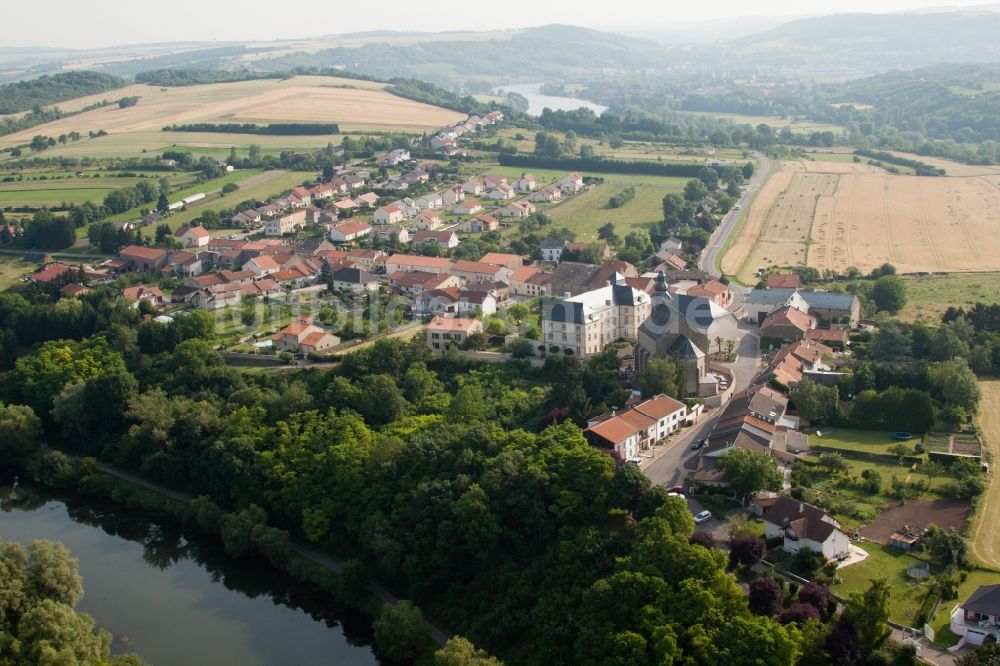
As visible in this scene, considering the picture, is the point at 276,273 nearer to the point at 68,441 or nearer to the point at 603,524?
the point at 68,441

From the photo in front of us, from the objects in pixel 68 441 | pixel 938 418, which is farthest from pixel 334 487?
pixel 938 418

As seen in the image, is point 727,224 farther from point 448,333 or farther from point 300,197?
point 300,197

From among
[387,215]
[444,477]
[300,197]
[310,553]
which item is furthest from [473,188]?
[310,553]

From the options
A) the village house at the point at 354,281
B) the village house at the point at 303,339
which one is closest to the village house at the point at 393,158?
the village house at the point at 354,281

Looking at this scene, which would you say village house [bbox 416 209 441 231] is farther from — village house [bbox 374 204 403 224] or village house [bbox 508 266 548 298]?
village house [bbox 508 266 548 298]

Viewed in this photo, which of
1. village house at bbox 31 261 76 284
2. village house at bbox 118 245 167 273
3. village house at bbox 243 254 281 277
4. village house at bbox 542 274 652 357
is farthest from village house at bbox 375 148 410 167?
village house at bbox 542 274 652 357

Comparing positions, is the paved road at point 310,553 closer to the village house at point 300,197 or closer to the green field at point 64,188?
the village house at point 300,197
